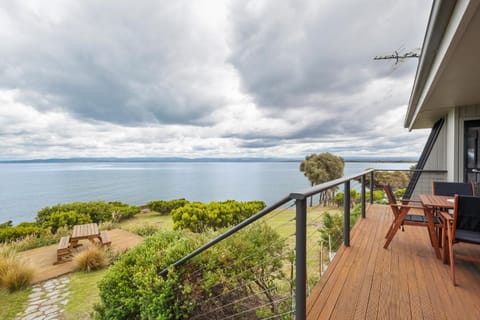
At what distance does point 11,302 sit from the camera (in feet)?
13.4

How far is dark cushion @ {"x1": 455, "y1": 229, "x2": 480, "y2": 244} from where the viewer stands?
7.15ft

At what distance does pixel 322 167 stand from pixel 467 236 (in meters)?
18.6

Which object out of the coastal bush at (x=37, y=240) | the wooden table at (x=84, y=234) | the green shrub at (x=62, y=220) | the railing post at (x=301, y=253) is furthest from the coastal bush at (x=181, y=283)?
the green shrub at (x=62, y=220)

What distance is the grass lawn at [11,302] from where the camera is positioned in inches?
147

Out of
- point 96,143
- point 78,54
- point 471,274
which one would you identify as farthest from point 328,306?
point 96,143

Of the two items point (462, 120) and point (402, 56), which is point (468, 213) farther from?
point (402, 56)

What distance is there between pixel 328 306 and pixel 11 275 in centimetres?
617

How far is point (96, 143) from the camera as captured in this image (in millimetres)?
41094

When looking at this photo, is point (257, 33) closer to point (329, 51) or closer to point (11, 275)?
point (329, 51)

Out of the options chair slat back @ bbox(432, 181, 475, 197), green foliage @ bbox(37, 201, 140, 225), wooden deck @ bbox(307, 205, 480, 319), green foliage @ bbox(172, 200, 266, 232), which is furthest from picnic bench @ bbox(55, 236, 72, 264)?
chair slat back @ bbox(432, 181, 475, 197)

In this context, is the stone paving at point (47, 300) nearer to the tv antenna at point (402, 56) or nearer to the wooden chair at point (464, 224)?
the wooden chair at point (464, 224)

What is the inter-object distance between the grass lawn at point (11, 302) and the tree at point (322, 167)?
752 inches

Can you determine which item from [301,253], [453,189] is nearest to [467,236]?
[453,189]

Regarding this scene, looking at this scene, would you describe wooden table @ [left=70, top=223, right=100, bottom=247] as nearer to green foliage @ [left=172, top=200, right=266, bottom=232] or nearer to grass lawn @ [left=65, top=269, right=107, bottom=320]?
grass lawn @ [left=65, top=269, right=107, bottom=320]
